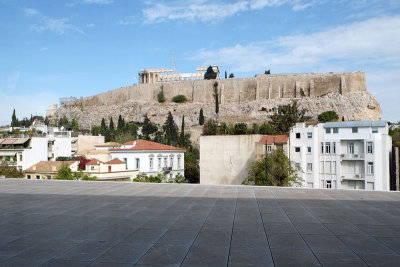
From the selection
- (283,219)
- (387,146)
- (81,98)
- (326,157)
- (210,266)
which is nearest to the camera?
(210,266)

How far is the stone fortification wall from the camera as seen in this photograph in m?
87.5

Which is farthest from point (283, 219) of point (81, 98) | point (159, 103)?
point (81, 98)

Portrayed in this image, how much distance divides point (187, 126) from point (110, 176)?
189 ft

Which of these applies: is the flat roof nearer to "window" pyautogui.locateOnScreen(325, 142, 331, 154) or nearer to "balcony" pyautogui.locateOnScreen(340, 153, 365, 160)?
"window" pyautogui.locateOnScreen(325, 142, 331, 154)

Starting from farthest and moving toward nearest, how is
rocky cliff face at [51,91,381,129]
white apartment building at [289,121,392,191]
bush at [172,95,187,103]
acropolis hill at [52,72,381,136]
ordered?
bush at [172,95,187,103]
acropolis hill at [52,72,381,136]
rocky cliff face at [51,91,381,129]
white apartment building at [289,121,392,191]

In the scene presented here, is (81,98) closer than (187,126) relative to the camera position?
No

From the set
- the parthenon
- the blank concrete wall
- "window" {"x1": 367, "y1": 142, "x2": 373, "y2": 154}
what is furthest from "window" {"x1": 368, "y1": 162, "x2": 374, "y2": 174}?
the parthenon

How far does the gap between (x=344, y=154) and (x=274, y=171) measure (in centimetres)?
637

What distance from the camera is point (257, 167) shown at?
1195 inches

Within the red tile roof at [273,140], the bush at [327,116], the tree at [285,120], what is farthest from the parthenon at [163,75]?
the red tile roof at [273,140]

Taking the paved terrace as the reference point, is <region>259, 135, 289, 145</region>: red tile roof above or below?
above

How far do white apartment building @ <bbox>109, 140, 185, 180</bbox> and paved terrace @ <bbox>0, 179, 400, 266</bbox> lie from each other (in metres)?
25.9

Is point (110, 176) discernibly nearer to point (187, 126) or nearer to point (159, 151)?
point (159, 151)

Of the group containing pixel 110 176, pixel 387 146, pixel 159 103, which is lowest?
pixel 110 176
